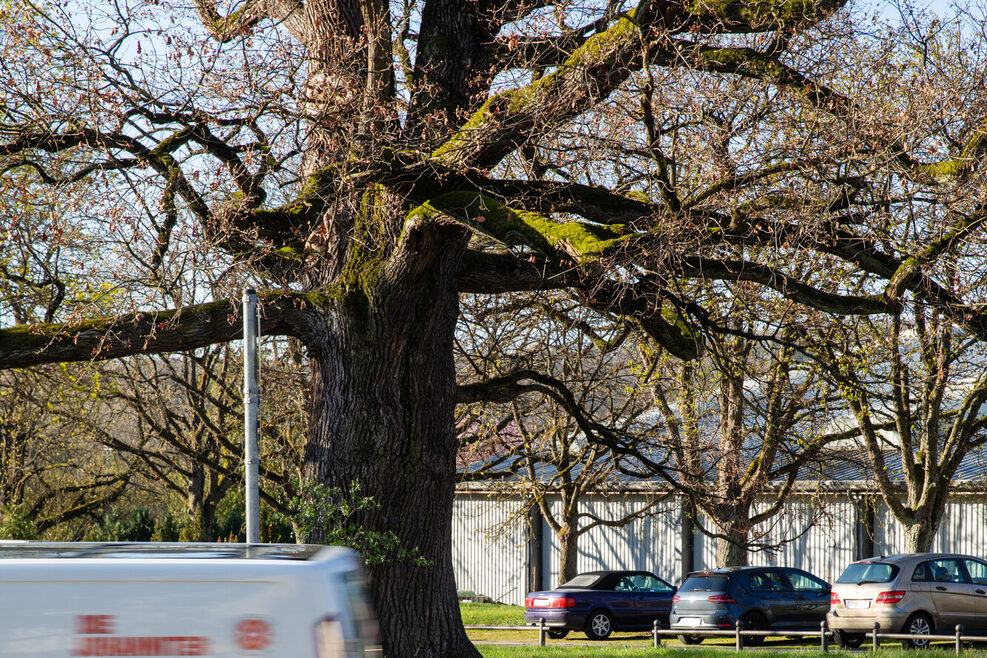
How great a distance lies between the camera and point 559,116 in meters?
9.77

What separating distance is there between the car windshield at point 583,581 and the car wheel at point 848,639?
615 cm

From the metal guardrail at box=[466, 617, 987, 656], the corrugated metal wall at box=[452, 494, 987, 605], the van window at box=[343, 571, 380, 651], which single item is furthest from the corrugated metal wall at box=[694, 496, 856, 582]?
the van window at box=[343, 571, 380, 651]

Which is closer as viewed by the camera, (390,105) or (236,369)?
(390,105)

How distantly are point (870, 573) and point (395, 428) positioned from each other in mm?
11638

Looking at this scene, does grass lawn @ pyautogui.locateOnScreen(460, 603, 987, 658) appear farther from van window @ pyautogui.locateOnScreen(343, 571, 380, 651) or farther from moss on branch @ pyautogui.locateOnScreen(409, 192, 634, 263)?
van window @ pyautogui.locateOnScreen(343, 571, 380, 651)

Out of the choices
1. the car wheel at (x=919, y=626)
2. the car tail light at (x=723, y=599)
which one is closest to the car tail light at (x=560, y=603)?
the car tail light at (x=723, y=599)

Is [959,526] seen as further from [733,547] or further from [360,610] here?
[360,610]

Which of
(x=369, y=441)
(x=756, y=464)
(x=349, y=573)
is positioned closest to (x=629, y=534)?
(x=756, y=464)

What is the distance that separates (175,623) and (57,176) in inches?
305

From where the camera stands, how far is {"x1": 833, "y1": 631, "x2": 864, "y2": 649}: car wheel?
1920cm

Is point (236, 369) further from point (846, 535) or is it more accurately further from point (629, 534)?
point (846, 535)

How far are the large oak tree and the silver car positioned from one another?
9099mm

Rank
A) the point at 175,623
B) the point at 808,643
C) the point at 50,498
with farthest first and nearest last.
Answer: the point at 50,498
the point at 808,643
the point at 175,623

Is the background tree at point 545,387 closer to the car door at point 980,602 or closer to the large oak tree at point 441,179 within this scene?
the large oak tree at point 441,179
